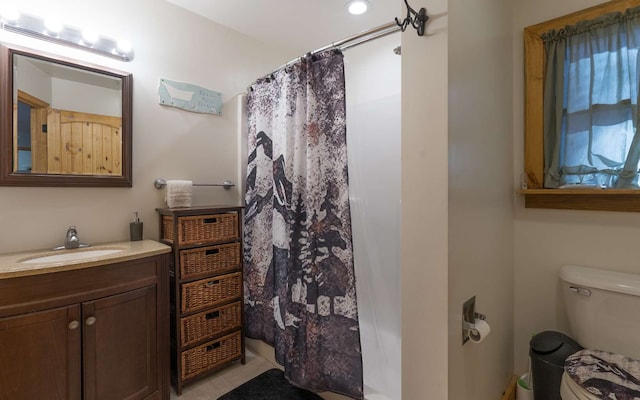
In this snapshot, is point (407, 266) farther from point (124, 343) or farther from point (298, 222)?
point (124, 343)

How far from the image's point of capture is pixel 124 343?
4.63ft

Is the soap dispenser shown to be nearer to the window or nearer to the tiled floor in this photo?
the tiled floor

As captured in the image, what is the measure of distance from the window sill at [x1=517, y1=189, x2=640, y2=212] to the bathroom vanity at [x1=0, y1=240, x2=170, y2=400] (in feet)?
6.62

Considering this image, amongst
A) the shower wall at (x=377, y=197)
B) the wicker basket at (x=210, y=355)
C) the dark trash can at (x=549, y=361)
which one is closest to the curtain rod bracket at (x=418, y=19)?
the shower wall at (x=377, y=197)

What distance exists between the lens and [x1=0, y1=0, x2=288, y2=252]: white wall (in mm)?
1521

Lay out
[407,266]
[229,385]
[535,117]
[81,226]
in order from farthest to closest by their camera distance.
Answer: [229,385] < [81,226] < [535,117] < [407,266]

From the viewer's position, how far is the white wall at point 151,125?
1.52 meters

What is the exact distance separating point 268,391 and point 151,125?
1.87 meters

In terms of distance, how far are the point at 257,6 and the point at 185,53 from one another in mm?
613

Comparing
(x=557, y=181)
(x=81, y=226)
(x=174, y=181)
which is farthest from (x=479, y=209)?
(x=81, y=226)

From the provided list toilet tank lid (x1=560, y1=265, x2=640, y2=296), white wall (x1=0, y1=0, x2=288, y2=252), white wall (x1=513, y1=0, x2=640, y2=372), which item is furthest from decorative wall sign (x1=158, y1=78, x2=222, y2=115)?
toilet tank lid (x1=560, y1=265, x2=640, y2=296)

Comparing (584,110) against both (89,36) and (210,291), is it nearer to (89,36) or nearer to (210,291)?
(210,291)

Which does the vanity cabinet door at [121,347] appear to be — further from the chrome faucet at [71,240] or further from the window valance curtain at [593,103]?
the window valance curtain at [593,103]

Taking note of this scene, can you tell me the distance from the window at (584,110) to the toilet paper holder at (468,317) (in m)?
0.74
